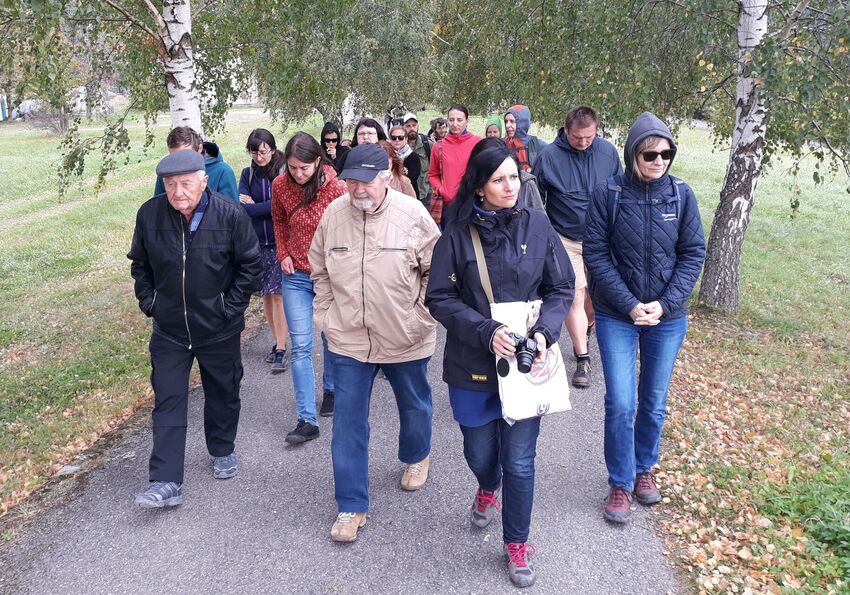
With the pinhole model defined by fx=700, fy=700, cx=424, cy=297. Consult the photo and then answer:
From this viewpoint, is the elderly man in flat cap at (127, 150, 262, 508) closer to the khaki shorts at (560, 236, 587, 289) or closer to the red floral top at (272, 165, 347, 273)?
the red floral top at (272, 165, 347, 273)

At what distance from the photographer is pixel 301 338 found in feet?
16.6

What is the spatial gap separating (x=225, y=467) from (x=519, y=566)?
6.87 feet

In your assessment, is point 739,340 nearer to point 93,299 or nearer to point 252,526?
point 252,526

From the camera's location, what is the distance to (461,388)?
3439 millimetres

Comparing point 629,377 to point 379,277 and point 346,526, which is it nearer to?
point 379,277

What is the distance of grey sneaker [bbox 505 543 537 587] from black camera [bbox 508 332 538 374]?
0.98 meters

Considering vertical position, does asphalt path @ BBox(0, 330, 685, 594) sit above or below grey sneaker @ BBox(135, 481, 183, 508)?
below

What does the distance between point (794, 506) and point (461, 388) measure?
2.31 metres

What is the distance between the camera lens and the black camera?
3125mm

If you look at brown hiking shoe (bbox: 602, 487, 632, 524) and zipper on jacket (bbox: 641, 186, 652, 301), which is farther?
brown hiking shoe (bbox: 602, 487, 632, 524)

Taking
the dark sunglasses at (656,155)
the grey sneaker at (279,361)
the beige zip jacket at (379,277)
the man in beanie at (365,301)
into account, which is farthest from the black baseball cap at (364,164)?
the grey sneaker at (279,361)

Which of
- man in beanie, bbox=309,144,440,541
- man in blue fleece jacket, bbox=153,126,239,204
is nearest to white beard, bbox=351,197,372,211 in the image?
man in beanie, bbox=309,144,440,541

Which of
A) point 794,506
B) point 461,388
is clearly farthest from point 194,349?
point 794,506

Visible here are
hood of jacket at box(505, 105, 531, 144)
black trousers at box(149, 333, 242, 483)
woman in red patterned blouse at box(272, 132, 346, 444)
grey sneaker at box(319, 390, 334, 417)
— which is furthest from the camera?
hood of jacket at box(505, 105, 531, 144)
